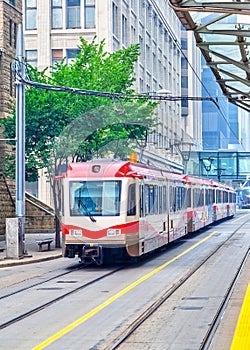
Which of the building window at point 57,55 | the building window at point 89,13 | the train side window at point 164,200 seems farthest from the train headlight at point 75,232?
the building window at point 57,55

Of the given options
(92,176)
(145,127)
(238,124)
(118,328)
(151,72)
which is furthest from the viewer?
→ (238,124)

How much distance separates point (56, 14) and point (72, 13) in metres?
1.20

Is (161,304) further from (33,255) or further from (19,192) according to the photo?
(33,255)

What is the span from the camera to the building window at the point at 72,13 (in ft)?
185

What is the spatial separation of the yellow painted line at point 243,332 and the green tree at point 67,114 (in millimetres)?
17678

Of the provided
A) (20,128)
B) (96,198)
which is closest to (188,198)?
(20,128)

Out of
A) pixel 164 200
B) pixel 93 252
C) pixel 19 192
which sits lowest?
pixel 93 252

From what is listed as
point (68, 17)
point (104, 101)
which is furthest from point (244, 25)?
point (68, 17)

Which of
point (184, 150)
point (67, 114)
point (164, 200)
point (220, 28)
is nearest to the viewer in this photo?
point (220, 28)

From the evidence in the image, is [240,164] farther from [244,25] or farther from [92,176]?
[244,25]

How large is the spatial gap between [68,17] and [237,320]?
150 feet

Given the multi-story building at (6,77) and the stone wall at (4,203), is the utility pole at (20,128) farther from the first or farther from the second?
the stone wall at (4,203)

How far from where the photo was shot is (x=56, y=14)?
186 ft

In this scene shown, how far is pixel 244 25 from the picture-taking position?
48.8 feet
